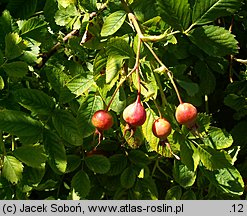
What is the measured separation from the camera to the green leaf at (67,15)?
1.42m

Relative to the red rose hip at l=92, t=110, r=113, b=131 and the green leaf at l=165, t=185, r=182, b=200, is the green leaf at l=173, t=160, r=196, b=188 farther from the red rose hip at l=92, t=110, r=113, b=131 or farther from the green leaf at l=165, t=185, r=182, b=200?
the red rose hip at l=92, t=110, r=113, b=131

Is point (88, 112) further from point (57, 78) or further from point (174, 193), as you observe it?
point (174, 193)

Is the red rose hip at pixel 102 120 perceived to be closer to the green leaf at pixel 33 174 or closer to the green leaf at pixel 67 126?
the green leaf at pixel 67 126

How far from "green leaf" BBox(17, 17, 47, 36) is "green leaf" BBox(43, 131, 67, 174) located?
26cm

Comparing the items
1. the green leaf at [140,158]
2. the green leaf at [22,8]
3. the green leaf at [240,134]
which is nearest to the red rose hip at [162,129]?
the green leaf at [140,158]

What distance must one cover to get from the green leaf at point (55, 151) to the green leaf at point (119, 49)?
0.30 metres

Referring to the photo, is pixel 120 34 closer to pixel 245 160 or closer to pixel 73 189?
pixel 73 189

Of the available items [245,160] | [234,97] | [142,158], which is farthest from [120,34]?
[245,160]

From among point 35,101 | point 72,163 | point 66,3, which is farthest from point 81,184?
point 66,3

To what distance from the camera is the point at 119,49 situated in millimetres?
1138

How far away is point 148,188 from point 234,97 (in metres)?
0.38

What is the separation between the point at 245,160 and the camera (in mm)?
1759

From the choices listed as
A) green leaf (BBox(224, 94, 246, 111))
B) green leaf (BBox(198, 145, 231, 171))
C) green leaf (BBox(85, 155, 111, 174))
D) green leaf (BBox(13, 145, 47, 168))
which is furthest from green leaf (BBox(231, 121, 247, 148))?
green leaf (BBox(13, 145, 47, 168))

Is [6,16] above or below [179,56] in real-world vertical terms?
above
